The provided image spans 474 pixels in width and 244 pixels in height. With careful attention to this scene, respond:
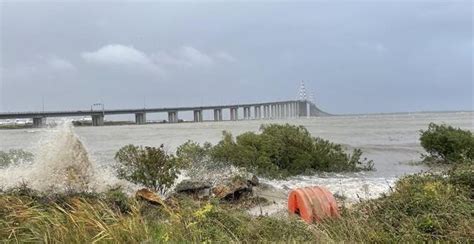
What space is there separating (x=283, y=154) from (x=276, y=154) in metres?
0.39

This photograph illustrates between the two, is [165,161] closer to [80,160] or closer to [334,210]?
[80,160]

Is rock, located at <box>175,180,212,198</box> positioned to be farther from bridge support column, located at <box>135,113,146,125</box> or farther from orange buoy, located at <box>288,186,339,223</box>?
bridge support column, located at <box>135,113,146,125</box>

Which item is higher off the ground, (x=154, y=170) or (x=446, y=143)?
(x=154, y=170)

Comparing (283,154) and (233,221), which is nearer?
(233,221)

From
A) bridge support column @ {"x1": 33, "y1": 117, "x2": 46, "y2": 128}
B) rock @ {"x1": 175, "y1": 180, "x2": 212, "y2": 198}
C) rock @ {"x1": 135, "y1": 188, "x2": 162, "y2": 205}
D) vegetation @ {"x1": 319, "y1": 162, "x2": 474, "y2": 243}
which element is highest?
bridge support column @ {"x1": 33, "y1": 117, "x2": 46, "y2": 128}

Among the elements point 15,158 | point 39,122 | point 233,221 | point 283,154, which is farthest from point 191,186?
point 39,122

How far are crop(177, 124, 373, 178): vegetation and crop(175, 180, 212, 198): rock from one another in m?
4.48

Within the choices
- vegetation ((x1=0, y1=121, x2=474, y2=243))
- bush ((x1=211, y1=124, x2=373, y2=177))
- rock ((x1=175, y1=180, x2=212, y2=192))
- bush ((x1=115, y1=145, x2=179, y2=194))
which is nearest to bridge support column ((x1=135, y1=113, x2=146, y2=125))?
bush ((x1=211, y1=124, x2=373, y2=177))

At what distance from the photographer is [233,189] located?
522 inches

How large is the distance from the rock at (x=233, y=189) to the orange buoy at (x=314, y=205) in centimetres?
336

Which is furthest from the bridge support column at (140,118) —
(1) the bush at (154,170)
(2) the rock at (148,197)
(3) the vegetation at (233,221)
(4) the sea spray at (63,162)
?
(3) the vegetation at (233,221)

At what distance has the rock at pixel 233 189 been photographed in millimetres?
13023

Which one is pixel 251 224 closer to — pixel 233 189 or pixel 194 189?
pixel 233 189

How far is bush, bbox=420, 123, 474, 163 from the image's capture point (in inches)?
875
